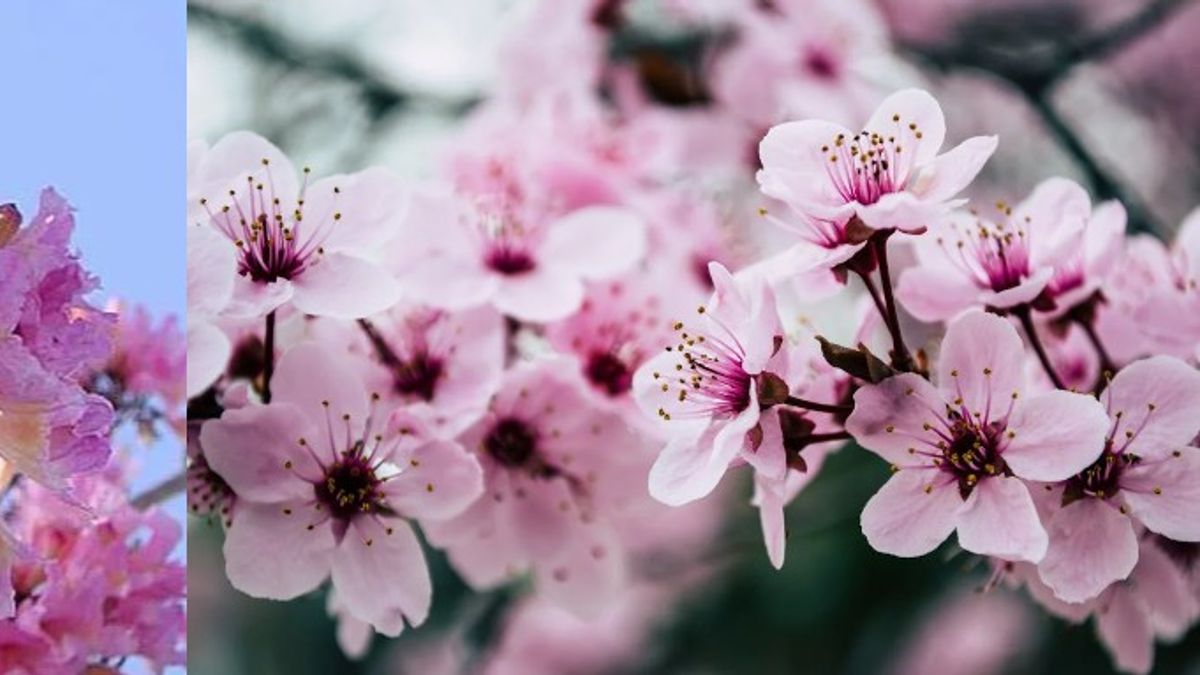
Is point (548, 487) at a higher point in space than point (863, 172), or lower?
lower

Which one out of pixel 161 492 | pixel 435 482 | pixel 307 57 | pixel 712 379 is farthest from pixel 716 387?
pixel 307 57

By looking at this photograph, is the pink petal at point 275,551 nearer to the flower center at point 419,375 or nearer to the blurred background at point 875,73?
the flower center at point 419,375

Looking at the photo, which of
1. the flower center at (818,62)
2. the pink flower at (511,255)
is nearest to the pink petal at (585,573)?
the pink flower at (511,255)

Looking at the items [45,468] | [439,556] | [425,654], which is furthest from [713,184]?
[45,468]

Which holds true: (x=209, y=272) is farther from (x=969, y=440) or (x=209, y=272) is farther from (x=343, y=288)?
(x=969, y=440)

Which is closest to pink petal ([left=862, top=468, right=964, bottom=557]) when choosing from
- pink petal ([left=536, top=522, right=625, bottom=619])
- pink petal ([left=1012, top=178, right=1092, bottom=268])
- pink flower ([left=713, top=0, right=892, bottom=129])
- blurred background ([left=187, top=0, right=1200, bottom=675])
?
pink petal ([left=1012, top=178, right=1092, bottom=268])

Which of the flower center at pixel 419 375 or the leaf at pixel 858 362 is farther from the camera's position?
the flower center at pixel 419 375

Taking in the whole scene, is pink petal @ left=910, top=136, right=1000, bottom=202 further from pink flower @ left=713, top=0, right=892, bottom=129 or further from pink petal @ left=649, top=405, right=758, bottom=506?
pink flower @ left=713, top=0, right=892, bottom=129

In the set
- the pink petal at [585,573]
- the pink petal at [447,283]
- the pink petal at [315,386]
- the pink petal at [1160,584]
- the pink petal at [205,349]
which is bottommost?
the pink petal at [585,573]
